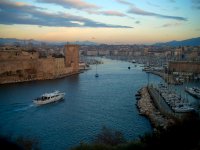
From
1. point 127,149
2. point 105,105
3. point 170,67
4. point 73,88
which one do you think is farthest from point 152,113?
point 170,67

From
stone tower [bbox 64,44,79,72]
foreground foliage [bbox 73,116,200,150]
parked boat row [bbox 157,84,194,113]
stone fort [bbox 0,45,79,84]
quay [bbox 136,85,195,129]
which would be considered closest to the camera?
foreground foliage [bbox 73,116,200,150]

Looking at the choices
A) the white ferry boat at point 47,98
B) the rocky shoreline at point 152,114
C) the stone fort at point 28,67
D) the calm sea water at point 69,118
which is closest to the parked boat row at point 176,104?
the rocky shoreline at point 152,114

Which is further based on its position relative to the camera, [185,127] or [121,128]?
[121,128]

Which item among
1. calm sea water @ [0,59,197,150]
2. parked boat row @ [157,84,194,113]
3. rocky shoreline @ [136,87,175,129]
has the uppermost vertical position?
parked boat row @ [157,84,194,113]

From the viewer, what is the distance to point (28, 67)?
1688 cm

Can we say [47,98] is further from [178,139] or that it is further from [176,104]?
[178,139]

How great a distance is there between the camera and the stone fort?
1533cm

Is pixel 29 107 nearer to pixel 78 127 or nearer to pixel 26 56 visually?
pixel 78 127

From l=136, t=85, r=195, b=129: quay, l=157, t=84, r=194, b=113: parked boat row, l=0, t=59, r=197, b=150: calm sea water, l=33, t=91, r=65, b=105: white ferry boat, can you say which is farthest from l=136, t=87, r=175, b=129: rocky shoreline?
l=33, t=91, r=65, b=105: white ferry boat

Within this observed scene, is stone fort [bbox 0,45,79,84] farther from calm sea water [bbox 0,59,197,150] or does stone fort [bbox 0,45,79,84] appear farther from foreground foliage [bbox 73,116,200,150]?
foreground foliage [bbox 73,116,200,150]

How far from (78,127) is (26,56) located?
1161 cm

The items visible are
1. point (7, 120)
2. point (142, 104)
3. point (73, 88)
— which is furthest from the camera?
point (73, 88)

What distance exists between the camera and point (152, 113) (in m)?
7.59

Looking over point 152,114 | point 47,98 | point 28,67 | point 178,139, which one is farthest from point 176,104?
point 28,67
